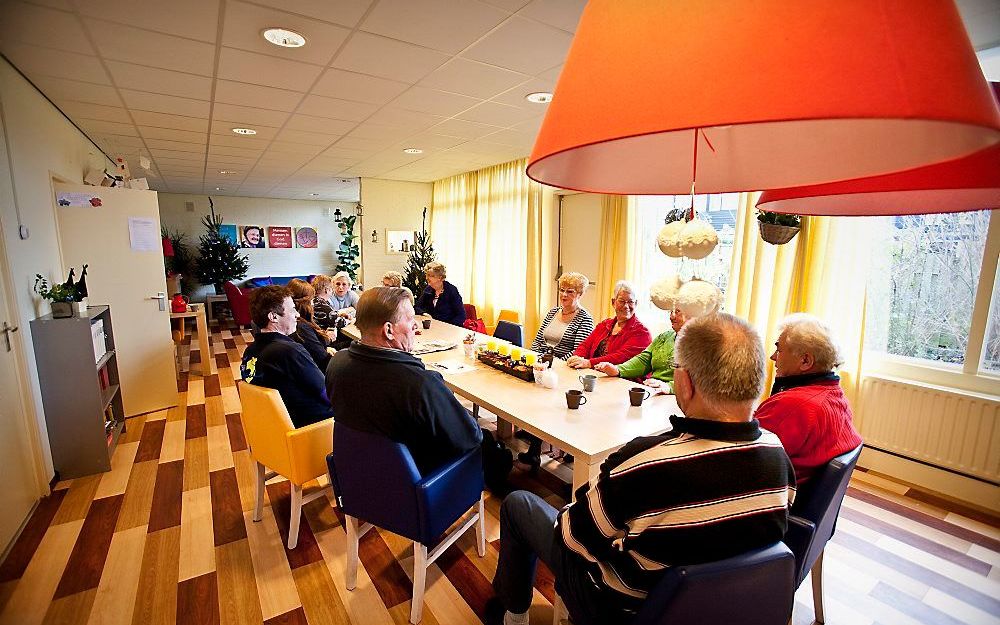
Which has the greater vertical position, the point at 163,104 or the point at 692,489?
the point at 163,104

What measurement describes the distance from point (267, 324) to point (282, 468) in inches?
30.5

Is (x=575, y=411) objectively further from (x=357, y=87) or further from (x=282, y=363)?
(x=357, y=87)

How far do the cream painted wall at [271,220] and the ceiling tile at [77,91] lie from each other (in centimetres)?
749

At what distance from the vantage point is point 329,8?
6.94ft

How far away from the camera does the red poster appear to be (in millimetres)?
10727

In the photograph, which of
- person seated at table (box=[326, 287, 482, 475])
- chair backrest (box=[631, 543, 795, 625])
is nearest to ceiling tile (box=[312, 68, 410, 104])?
person seated at table (box=[326, 287, 482, 475])

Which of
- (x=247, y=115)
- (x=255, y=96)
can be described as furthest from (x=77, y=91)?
(x=255, y=96)

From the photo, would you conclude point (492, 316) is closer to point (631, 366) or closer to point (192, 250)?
point (631, 366)

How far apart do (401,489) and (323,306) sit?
324 cm

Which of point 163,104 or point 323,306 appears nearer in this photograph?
point 163,104

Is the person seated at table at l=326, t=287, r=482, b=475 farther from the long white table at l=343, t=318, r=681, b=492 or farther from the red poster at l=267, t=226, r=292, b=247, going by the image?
the red poster at l=267, t=226, r=292, b=247

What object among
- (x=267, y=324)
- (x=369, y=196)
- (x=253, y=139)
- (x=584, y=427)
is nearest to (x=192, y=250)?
(x=369, y=196)

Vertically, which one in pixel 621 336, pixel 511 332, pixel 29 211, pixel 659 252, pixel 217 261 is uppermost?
pixel 29 211

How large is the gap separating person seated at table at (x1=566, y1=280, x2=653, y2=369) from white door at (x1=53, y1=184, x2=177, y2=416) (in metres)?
3.87
